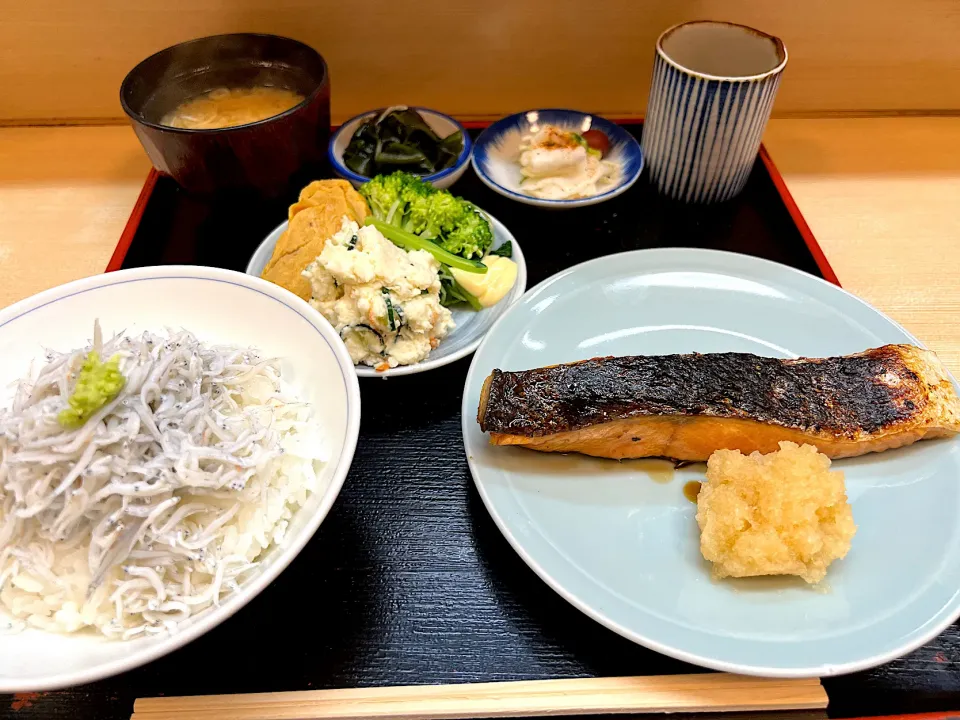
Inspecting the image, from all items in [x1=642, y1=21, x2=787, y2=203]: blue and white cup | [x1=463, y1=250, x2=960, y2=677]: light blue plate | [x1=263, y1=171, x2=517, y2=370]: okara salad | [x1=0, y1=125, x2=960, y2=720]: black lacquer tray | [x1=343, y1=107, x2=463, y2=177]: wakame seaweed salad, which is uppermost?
[x1=642, y1=21, x2=787, y2=203]: blue and white cup

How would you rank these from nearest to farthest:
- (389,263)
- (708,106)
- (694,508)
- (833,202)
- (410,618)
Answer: (410,618), (694,508), (389,263), (708,106), (833,202)

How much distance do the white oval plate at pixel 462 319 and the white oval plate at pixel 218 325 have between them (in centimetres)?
26

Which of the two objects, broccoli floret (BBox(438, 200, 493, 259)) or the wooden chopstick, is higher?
broccoli floret (BBox(438, 200, 493, 259))

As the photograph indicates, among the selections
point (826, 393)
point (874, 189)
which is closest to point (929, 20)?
point (874, 189)

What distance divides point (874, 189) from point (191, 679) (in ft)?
9.20

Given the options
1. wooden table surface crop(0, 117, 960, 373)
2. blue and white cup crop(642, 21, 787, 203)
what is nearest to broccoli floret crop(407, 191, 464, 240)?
blue and white cup crop(642, 21, 787, 203)

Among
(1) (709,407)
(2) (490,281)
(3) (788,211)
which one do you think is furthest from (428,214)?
(3) (788,211)

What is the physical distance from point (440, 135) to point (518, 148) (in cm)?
32

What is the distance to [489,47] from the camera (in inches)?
96.1

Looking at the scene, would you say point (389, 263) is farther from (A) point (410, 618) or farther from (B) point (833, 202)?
(B) point (833, 202)

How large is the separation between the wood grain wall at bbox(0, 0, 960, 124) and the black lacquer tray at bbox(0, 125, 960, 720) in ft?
4.73

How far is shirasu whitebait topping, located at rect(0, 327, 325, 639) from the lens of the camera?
1114 mm

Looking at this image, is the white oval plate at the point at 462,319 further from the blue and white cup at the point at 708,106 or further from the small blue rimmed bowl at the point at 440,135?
the blue and white cup at the point at 708,106

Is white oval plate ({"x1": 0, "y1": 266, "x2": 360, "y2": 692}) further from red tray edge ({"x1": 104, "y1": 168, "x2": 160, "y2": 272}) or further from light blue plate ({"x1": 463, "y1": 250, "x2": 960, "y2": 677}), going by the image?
red tray edge ({"x1": 104, "y1": 168, "x2": 160, "y2": 272})
